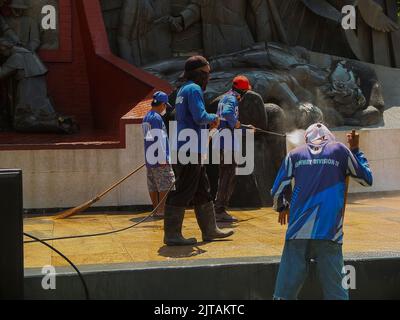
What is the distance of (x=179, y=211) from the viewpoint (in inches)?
253

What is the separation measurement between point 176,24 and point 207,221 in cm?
799

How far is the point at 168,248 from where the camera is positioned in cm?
646

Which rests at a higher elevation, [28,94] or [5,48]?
[5,48]

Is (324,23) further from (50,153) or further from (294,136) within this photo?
(50,153)

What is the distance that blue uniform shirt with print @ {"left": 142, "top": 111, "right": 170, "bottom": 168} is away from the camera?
27.2 ft

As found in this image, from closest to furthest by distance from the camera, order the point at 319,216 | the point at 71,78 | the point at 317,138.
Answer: the point at 319,216
the point at 317,138
the point at 71,78

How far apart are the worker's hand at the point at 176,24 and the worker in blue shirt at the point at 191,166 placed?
7.42 meters

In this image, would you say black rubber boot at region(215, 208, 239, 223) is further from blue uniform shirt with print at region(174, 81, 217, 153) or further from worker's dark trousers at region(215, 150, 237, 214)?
blue uniform shirt with print at region(174, 81, 217, 153)

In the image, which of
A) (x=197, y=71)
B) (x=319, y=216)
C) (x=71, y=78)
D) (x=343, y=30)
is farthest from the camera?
(x=343, y=30)

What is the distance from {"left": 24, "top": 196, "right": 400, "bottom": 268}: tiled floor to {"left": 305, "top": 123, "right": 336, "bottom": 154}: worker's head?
1.85m

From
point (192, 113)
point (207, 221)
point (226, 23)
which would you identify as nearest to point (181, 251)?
point (207, 221)

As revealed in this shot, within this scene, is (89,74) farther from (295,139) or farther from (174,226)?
(174,226)

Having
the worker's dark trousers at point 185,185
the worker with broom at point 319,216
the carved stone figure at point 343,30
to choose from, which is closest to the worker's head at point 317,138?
the worker with broom at point 319,216

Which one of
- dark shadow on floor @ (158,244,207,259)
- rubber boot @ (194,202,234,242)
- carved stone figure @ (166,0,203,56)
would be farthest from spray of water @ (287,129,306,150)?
dark shadow on floor @ (158,244,207,259)
